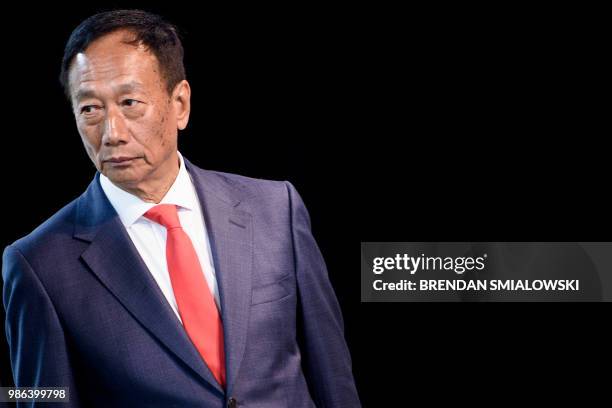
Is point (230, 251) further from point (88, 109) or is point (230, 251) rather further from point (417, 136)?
point (417, 136)

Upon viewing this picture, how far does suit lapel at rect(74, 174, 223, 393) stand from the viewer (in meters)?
1.94

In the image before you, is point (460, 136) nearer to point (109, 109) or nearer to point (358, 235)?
point (358, 235)

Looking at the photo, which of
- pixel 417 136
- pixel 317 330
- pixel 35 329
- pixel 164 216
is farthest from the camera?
pixel 417 136

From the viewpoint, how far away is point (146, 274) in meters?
1.98

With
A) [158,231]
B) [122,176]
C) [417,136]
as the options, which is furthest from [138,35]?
[417,136]

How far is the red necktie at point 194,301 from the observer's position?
1986 millimetres

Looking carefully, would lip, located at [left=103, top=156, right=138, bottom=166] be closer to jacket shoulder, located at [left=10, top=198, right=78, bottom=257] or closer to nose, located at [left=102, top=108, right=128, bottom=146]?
nose, located at [left=102, top=108, right=128, bottom=146]

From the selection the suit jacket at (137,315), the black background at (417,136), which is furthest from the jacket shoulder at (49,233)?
the black background at (417,136)

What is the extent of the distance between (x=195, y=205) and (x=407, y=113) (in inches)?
36.9

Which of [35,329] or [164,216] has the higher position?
[164,216]

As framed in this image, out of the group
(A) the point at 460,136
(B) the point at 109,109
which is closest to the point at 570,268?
(A) the point at 460,136

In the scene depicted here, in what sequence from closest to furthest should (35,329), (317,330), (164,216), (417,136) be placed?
(35,329) < (164,216) < (317,330) < (417,136)

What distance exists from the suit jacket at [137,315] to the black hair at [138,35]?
28 centimetres

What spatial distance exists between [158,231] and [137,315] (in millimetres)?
212
